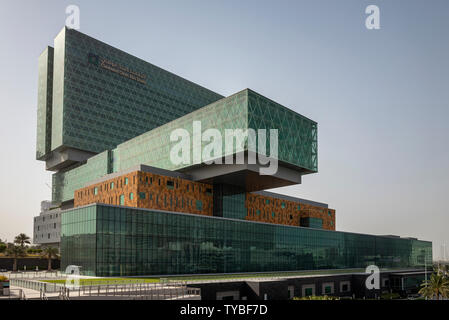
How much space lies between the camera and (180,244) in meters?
75.0

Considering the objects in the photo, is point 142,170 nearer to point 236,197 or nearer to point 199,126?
point 199,126

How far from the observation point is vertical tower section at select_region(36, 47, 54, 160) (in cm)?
14650

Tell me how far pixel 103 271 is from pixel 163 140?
45640 millimetres

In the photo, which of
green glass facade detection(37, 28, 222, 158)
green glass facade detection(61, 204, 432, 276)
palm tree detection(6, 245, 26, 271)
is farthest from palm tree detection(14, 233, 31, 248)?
green glass facade detection(61, 204, 432, 276)

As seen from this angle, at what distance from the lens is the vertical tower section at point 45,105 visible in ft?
481

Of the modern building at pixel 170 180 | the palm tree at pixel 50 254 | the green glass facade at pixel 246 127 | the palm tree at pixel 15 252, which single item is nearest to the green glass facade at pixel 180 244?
the modern building at pixel 170 180

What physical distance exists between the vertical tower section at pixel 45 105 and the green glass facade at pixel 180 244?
3276 inches

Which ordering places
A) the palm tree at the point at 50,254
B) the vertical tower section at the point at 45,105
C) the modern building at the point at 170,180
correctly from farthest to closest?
the vertical tower section at the point at 45,105 → the palm tree at the point at 50,254 → the modern building at the point at 170,180

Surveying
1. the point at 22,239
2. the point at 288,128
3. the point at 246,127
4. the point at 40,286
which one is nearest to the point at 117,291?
the point at 40,286

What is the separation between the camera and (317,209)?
136 m

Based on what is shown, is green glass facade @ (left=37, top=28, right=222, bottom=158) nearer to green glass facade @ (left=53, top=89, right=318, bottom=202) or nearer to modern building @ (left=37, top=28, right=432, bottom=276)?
modern building @ (left=37, top=28, right=432, bottom=276)

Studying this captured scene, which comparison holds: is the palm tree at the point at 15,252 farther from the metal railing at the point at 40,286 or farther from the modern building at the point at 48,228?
the metal railing at the point at 40,286

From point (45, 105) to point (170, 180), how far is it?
7864cm
